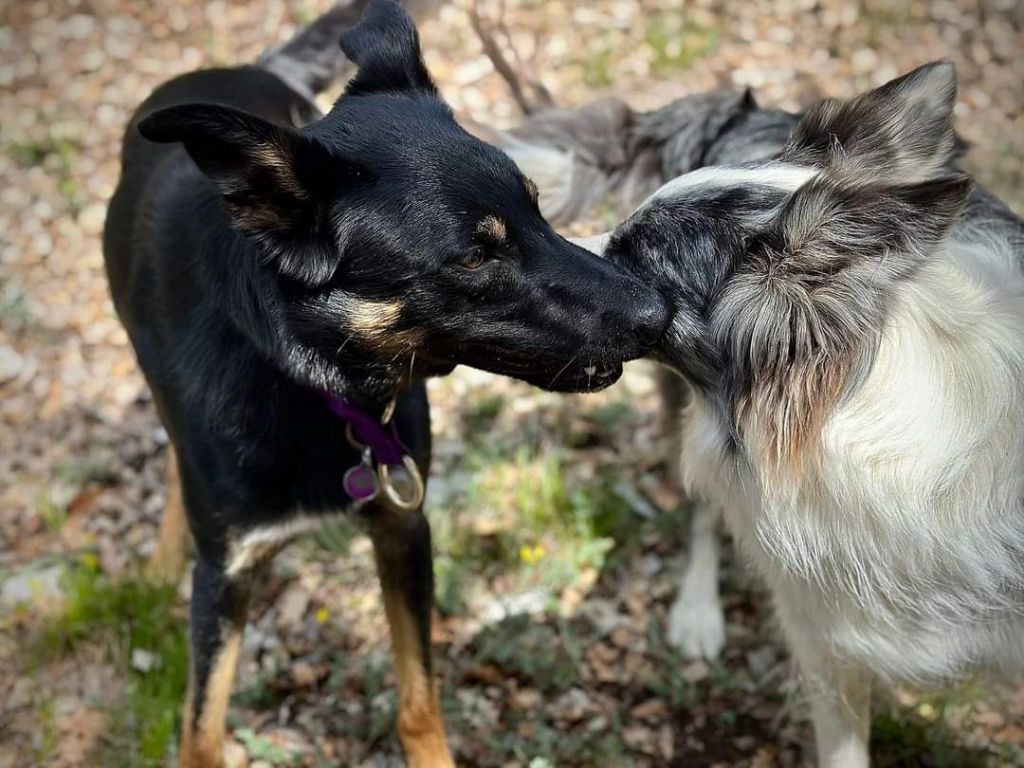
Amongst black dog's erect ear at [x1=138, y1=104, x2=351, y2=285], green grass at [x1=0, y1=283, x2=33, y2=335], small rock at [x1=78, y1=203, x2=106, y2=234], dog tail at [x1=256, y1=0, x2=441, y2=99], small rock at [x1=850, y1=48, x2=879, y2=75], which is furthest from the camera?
small rock at [x1=850, y1=48, x2=879, y2=75]

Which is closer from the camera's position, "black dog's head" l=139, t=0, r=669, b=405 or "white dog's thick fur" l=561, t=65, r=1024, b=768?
"white dog's thick fur" l=561, t=65, r=1024, b=768

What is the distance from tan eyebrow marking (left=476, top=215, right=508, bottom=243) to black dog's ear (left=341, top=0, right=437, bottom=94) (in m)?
0.55

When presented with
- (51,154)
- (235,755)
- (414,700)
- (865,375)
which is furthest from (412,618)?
(51,154)

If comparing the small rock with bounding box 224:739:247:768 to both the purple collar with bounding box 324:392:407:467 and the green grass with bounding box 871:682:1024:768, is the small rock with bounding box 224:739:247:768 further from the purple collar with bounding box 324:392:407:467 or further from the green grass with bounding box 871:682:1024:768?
the green grass with bounding box 871:682:1024:768

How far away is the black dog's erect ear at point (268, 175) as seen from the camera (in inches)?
86.7

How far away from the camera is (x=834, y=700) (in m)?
2.97

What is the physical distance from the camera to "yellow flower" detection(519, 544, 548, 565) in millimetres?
4098

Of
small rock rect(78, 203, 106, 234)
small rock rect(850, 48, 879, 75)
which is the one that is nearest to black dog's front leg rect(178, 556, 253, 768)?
small rock rect(78, 203, 106, 234)

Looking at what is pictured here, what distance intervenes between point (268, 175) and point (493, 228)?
0.52m

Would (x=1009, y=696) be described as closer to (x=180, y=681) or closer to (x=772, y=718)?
(x=772, y=718)

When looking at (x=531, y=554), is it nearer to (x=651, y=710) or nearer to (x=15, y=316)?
(x=651, y=710)

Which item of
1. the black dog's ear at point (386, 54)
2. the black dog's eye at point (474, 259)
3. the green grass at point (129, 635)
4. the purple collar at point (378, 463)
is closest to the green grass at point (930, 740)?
the purple collar at point (378, 463)

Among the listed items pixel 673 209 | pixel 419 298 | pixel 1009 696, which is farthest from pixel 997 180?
pixel 419 298

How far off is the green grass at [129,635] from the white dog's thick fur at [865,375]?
1970 mm
